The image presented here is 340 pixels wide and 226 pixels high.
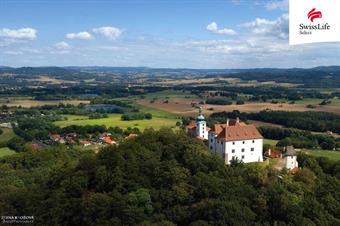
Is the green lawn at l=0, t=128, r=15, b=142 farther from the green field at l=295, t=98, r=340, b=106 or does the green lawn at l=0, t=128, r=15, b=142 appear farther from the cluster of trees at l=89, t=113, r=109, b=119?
the green field at l=295, t=98, r=340, b=106

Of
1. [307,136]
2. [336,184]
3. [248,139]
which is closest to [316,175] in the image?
[336,184]

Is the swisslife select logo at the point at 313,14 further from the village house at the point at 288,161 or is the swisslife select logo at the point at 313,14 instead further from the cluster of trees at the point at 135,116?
the cluster of trees at the point at 135,116

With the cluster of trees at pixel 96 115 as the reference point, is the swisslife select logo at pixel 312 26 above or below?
above

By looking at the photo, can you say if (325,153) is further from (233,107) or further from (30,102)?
(30,102)

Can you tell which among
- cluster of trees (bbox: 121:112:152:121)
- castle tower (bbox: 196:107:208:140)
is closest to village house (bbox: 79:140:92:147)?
cluster of trees (bbox: 121:112:152:121)

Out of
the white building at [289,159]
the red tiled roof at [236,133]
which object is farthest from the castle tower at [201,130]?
the white building at [289,159]

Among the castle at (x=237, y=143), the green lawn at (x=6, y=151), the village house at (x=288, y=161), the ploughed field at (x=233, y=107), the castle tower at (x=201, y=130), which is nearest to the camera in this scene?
the castle at (x=237, y=143)

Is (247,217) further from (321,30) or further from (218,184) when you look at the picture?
(321,30)
